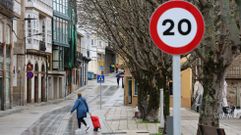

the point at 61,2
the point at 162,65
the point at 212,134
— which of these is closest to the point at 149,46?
the point at 162,65

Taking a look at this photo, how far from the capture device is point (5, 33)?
41969 millimetres

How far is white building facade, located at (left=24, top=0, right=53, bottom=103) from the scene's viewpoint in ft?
176

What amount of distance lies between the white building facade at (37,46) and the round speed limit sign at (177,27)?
138ft

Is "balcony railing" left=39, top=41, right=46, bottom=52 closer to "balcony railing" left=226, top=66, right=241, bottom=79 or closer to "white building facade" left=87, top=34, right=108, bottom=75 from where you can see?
"balcony railing" left=226, top=66, right=241, bottom=79

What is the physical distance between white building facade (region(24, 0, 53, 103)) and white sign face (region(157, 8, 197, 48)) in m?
42.2

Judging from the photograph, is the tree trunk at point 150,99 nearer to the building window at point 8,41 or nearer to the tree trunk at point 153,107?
the tree trunk at point 153,107

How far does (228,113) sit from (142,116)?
7862mm

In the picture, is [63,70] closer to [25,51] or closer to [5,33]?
[25,51]

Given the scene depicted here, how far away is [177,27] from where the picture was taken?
719 centimetres

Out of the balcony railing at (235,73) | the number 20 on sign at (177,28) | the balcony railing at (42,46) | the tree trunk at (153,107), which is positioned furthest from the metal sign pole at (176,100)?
the balcony railing at (42,46)

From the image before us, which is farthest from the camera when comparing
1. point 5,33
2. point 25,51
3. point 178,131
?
point 25,51

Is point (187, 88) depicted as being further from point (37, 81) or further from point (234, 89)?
point (37, 81)

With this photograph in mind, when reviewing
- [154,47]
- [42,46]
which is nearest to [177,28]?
[154,47]

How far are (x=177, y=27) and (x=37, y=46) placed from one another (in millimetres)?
49360
